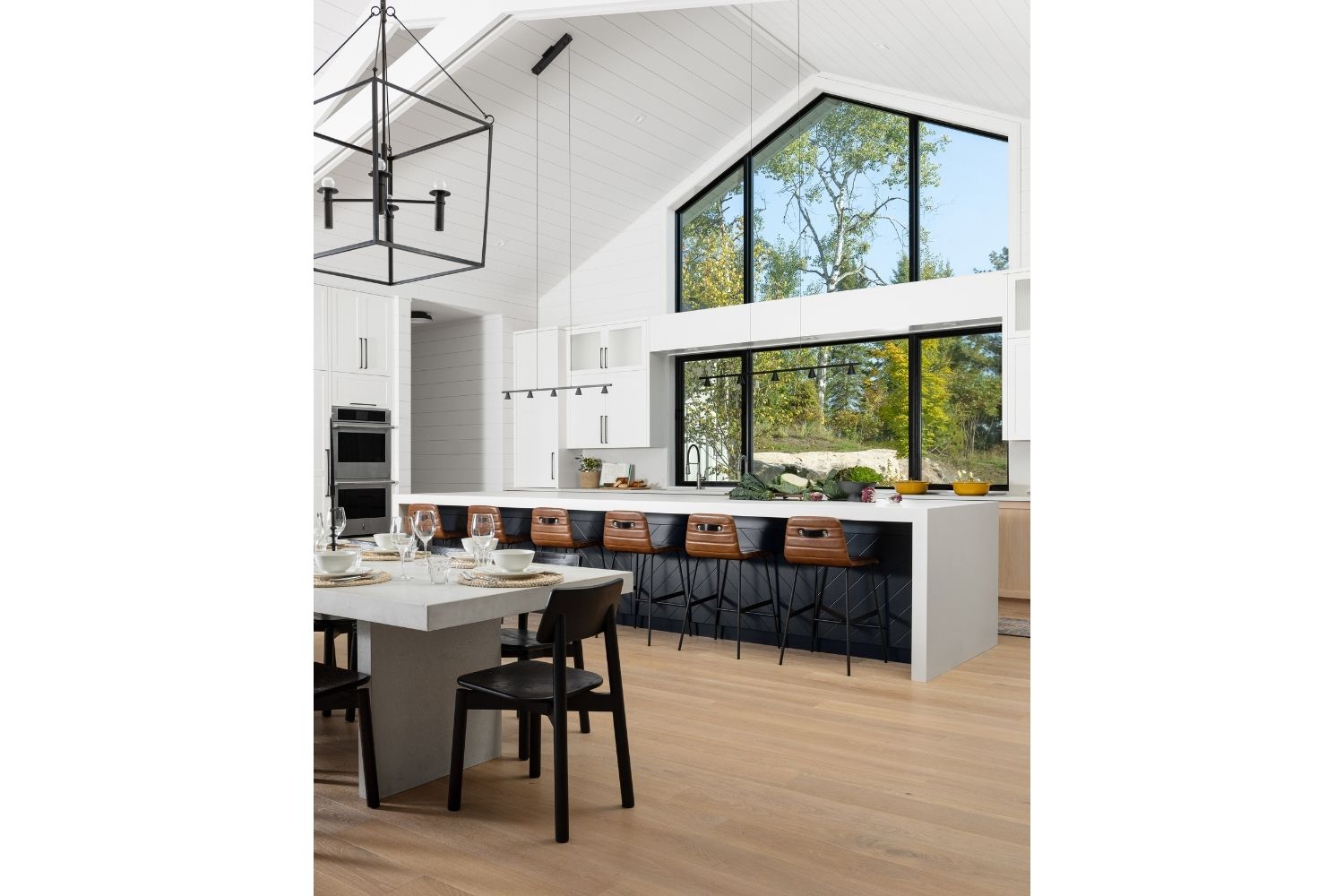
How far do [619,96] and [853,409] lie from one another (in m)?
3.16

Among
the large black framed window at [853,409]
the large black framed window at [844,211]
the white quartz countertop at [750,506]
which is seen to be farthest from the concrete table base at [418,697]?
the large black framed window at [844,211]

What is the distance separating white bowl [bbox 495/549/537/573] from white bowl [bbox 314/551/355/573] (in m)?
0.47

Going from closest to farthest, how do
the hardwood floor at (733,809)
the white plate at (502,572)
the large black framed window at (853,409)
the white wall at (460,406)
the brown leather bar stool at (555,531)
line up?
1. the hardwood floor at (733,809)
2. the white plate at (502,572)
3. the brown leather bar stool at (555,531)
4. the large black framed window at (853,409)
5. the white wall at (460,406)

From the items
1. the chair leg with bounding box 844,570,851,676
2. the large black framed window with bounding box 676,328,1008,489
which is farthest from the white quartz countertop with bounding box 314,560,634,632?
the large black framed window with bounding box 676,328,1008,489

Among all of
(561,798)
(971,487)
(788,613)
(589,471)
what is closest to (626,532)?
(788,613)

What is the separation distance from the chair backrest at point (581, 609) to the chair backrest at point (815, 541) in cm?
196

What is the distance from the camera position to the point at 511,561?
278cm

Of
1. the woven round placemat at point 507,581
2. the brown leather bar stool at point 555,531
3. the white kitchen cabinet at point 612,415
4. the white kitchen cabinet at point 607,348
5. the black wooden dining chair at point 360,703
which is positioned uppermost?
the white kitchen cabinet at point 607,348

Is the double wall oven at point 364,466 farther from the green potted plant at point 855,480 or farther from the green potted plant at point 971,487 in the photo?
the green potted plant at point 971,487

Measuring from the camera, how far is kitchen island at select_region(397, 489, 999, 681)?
440 centimetres

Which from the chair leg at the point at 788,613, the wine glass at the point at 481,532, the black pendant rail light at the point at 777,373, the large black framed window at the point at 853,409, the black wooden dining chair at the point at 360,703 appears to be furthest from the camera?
the black pendant rail light at the point at 777,373

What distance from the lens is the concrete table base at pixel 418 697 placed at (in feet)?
9.25

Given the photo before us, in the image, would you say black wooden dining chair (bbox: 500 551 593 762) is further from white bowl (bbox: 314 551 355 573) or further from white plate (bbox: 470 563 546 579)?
white bowl (bbox: 314 551 355 573)
